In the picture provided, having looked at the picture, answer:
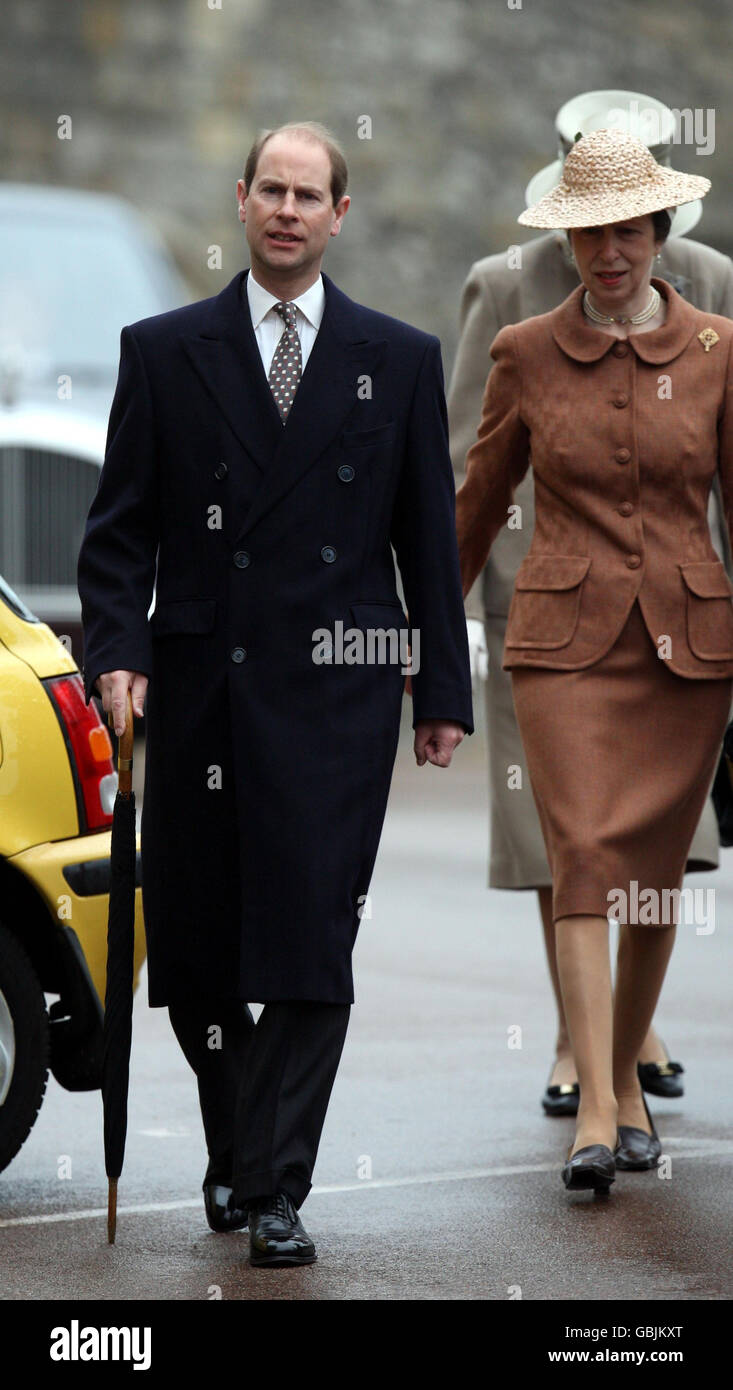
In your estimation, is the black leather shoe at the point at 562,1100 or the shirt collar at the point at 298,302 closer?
the shirt collar at the point at 298,302

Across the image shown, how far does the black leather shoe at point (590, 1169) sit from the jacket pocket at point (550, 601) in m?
1.04

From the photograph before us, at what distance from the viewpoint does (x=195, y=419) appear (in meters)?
4.75

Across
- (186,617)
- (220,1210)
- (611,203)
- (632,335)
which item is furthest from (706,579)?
(220,1210)

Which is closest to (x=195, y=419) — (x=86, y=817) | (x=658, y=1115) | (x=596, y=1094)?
(x=86, y=817)

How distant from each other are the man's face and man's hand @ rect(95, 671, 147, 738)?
791 mm

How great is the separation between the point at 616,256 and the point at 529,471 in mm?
1168

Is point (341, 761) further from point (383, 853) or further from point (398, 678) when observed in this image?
point (383, 853)

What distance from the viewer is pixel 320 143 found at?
4781mm

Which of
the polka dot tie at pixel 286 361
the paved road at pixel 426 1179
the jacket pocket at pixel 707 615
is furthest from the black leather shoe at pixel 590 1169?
the polka dot tie at pixel 286 361

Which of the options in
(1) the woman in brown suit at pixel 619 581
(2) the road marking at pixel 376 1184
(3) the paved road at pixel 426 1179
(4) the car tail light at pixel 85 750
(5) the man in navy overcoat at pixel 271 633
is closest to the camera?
(3) the paved road at pixel 426 1179

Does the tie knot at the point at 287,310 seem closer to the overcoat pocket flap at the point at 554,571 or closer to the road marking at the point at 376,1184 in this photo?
the overcoat pocket flap at the point at 554,571

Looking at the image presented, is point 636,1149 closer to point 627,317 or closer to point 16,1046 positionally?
point 16,1046

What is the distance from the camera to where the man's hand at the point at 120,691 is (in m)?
4.61
